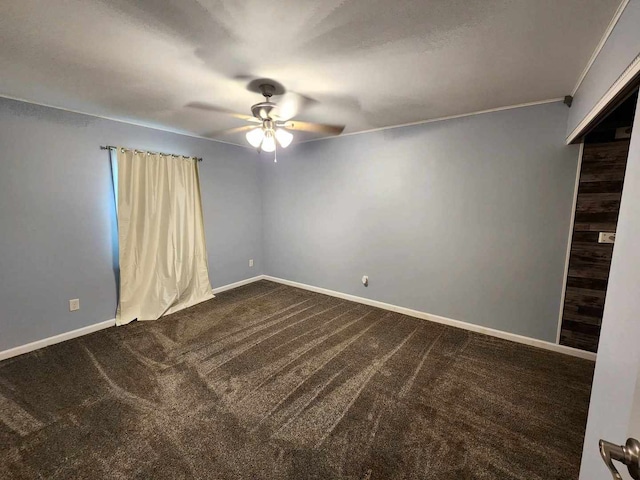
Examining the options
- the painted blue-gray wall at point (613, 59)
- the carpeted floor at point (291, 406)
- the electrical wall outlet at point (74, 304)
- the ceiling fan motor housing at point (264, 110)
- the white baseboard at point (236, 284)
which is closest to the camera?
the painted blue-gray wall at point (613, 59)

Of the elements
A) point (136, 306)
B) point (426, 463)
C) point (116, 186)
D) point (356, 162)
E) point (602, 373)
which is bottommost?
point (426, 463)

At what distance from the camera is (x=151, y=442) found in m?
1.61

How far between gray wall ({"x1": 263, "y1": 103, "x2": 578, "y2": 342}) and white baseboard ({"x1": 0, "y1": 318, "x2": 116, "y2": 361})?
2700 millimetres

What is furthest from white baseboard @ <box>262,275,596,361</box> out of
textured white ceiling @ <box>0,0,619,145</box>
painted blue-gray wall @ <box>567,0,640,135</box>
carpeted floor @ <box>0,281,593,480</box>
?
textured white ceiling @ <box>0,0,619,145</box>

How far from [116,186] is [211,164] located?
50.3 inches

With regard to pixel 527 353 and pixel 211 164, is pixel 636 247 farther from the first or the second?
pixel 211 164

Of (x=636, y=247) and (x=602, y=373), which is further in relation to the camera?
(x=602, y=373)

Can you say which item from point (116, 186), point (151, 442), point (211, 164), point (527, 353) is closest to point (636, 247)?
point (151, 442)

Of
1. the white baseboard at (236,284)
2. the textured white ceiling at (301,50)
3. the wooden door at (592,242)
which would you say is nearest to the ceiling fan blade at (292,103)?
the textured white ceiling at (301,50)

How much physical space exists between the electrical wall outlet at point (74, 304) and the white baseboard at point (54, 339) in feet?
0.75

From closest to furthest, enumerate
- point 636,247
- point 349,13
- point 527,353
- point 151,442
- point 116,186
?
point 636,247
point 349,13
point 151,442
point 527,353
point 116,186

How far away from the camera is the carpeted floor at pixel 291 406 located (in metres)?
1.49

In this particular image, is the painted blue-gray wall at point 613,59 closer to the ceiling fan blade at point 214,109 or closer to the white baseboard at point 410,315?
the white baseboard at point 410,315

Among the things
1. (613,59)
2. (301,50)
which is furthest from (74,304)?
(613,59)
